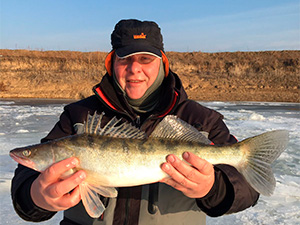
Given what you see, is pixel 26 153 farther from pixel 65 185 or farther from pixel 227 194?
pixel 227 194

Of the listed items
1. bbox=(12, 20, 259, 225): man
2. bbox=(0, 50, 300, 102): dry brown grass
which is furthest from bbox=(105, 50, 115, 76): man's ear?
bbox=(0, 50, 300, 102): dry brown grass

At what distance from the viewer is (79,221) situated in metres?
2.14

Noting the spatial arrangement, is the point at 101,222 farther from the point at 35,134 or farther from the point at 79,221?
the point at 35,134

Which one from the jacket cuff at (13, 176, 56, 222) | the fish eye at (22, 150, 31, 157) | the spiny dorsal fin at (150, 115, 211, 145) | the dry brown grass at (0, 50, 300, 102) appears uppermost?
the spiny dorsal fin at (150, 115, 211, 145)

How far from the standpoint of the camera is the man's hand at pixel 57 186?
1687mm

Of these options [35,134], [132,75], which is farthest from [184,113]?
[35,134]

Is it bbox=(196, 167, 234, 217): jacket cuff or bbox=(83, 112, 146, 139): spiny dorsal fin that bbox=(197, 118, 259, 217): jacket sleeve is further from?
bbox=(83, 112, 146, 139): spiny dorsal fin

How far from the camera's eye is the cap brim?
2260 mm

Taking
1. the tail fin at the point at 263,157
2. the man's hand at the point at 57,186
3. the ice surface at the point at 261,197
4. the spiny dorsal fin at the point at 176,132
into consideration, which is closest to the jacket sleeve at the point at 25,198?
the man's hand at the point at 57,186

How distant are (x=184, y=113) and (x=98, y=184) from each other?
897mm

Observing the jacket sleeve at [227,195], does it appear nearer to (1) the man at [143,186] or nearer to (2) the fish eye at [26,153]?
(1) the man at [143,186]

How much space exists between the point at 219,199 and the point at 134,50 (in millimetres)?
1260

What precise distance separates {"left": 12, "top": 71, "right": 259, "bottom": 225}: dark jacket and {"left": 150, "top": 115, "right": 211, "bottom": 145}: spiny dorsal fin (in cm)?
28

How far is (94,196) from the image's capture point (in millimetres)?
1828
